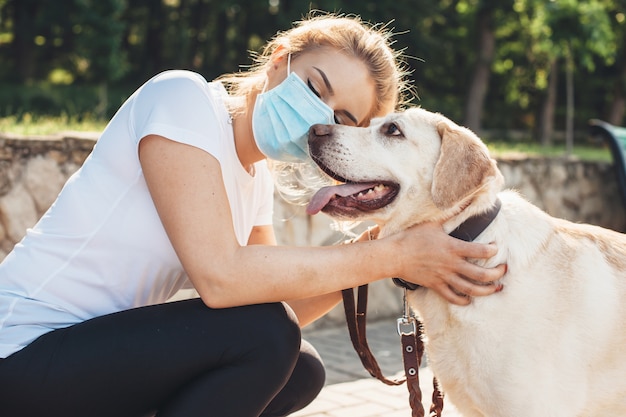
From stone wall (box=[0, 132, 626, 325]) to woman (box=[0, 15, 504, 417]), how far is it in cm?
150

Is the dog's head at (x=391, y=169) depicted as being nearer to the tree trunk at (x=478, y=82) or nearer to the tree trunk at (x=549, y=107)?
the tree trunk at (x=549, y=107)

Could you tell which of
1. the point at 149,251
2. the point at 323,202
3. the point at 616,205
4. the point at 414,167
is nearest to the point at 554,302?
the point at 414,167

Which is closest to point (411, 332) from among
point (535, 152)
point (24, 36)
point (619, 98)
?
point (535, 152)

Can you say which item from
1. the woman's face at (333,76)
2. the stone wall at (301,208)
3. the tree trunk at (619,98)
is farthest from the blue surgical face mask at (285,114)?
the tree trunk at (619,98)

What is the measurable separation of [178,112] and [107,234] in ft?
1.46

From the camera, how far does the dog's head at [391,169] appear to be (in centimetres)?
236

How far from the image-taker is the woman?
6.92ft

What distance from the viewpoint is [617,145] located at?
21.6ft

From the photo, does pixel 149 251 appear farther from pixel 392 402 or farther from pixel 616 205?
pixel 616 205

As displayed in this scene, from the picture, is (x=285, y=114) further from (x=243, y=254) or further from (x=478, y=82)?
(x=478, y=82)

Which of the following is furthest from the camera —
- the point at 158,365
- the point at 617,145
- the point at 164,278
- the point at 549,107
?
the point at 549,107

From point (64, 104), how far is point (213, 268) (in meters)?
14.8

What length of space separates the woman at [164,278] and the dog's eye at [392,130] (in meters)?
0.39

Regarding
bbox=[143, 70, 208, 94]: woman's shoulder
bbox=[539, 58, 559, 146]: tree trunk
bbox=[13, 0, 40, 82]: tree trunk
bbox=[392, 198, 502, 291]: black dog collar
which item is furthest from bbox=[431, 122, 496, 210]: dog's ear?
bbox=[13, 0, 40, 82]: tree trunk
